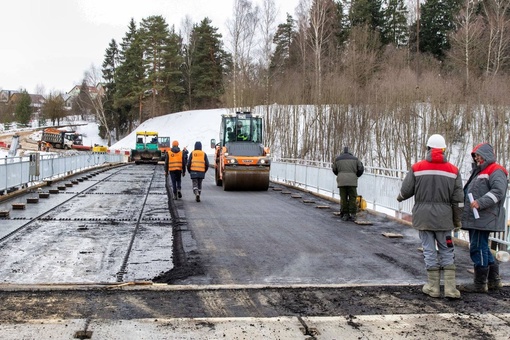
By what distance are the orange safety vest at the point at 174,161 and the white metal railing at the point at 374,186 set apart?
5195 millimetres

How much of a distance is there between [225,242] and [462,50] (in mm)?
38570

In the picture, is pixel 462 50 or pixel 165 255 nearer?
pixel 165 255

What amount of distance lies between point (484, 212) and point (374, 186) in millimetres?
8465

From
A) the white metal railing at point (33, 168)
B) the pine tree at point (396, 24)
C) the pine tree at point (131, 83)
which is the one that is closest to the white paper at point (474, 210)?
the white metal railing at point (33, 168)

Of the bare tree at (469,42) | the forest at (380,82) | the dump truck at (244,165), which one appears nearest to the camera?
the dump truck at (244,165)

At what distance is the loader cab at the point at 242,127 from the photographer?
2258cm

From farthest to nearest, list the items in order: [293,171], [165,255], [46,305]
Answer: [293,171] < [165,255] < [46,305]

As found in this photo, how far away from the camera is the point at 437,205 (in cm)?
624

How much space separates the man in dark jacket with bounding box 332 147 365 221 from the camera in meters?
12.8

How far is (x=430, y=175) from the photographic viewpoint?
6.26m

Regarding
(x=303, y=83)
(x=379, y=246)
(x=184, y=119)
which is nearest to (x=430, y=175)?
(x=379, y=246)

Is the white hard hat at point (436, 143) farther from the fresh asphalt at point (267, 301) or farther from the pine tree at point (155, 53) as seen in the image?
the pine tree at point (155, 53)

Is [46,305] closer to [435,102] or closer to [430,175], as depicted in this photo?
[430,175]

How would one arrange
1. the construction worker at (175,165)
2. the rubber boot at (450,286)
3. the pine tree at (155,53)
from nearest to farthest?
the rubber boot at (450,286) → the construction worker at (175,165) → the pine tree at (155,53)
